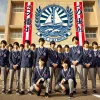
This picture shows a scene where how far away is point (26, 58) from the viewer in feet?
18.6

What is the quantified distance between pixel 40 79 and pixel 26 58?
37.8 inches

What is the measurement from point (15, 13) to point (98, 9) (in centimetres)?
808

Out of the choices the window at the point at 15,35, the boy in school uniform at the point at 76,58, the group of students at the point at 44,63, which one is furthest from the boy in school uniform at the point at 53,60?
the window at the point at 15,35

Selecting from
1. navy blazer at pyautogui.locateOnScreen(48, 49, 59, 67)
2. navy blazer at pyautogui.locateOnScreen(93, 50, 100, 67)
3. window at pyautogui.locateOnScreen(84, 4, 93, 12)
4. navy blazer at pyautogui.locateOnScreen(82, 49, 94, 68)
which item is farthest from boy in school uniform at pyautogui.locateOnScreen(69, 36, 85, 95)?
window at pyautogui.locateOnScreen(84, 4, 93, 12)

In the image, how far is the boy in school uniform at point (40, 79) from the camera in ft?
16.4

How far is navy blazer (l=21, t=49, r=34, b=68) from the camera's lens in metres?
5.62

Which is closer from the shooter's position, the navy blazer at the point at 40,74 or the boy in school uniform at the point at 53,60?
the navy blazer at the point at 40,74

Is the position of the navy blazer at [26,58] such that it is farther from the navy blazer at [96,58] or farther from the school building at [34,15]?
the school building at [34,15]

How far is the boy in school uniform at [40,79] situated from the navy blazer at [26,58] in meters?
0.39

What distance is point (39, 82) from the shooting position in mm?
5035

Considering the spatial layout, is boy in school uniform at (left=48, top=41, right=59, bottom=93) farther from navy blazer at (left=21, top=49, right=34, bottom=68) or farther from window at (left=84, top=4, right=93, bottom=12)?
window at (left=84, top=4, right=93, bottom=12)

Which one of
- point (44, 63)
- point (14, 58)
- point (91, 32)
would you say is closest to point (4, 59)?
point (14, 58)

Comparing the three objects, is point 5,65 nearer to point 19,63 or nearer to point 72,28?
point 19,63

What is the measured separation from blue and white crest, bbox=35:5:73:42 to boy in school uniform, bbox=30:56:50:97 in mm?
10307
